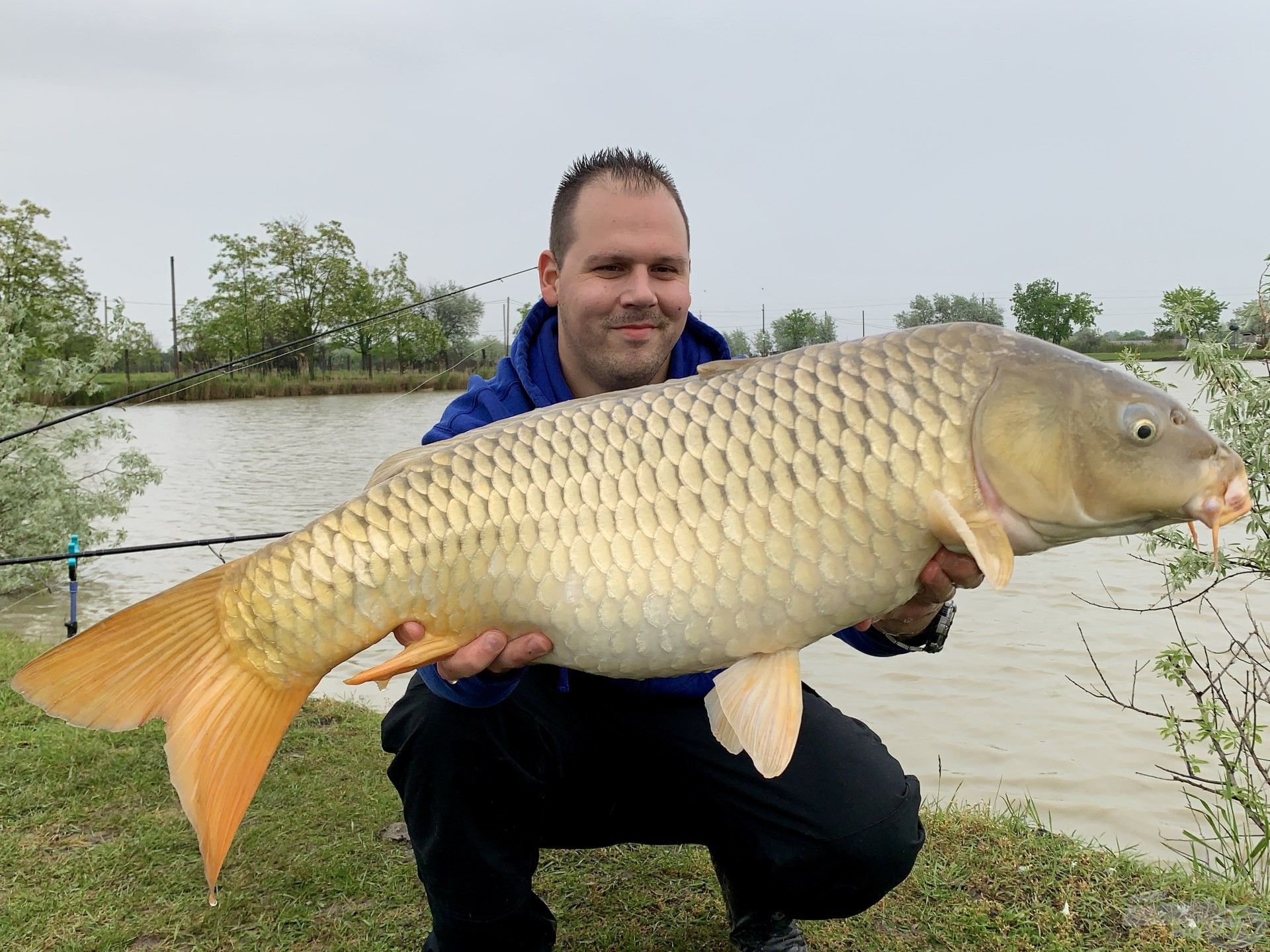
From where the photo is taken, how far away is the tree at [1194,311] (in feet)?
7.75

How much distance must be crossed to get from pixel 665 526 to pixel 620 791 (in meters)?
0.68

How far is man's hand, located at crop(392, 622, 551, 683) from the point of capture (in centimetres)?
125

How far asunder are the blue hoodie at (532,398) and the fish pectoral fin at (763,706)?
35 cm

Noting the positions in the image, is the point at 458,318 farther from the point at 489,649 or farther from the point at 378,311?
the point at 489,649

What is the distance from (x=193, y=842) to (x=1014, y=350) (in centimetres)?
187

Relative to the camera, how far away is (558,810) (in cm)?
164

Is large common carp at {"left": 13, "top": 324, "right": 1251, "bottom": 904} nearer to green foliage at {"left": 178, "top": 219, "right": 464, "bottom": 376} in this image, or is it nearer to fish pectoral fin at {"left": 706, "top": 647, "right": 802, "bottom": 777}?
fish pectoral fin at {"left": 706, "top": 647, "right": 802, "bottom": 777}

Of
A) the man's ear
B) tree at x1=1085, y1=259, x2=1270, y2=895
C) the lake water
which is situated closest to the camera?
tree at x1=1085, y1=259, x2=1270, y2=895

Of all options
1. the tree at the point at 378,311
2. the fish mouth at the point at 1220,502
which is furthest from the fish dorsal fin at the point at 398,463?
the tree at the point at 378,311

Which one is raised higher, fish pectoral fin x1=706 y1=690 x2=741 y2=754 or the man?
fish pectoral fin x1=706 y1=690 x2=741 y2=754

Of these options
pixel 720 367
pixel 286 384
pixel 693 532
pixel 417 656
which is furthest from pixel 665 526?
pixel 286 384

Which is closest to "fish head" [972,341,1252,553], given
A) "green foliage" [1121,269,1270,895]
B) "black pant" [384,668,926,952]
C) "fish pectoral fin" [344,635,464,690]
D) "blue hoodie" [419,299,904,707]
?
"blue hoodie" [419,299,904,707]

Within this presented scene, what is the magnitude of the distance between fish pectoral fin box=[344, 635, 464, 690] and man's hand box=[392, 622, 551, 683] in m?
0.01

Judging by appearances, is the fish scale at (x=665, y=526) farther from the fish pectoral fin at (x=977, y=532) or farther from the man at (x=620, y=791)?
the man at (x=620, y=791)
